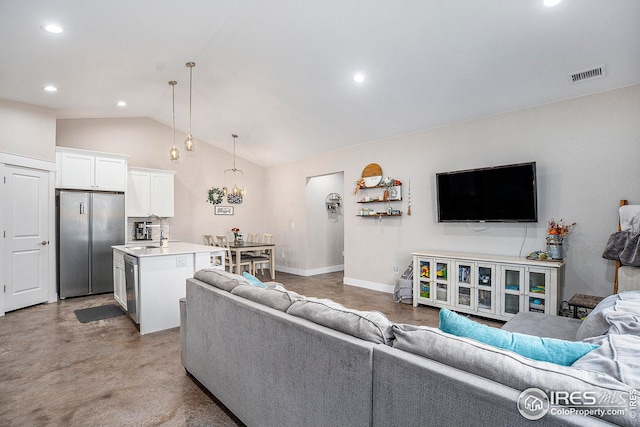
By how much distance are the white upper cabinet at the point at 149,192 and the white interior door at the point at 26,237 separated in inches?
52.5

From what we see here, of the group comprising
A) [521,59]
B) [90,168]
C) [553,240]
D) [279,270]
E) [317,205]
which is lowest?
[279,270]

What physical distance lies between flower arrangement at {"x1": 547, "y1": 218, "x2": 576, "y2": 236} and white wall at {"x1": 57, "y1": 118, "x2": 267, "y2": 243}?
5937 millimetres

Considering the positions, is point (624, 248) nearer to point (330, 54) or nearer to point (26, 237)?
point (330, 54)

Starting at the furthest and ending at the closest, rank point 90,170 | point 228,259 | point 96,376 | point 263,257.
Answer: point 263,257
point 228,259
point 90,170
point 96,376

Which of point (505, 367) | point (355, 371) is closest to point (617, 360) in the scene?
point (505, 367)

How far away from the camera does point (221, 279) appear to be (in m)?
2.27

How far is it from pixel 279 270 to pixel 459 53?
5.96 metres

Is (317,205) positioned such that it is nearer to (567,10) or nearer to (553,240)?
(553,240)

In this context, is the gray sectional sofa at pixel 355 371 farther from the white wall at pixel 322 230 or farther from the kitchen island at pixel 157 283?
the white wall at pixel 322 230

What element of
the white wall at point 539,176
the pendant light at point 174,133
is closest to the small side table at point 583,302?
the white wall at point 539,176

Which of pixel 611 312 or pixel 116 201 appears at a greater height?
pixel 116 201

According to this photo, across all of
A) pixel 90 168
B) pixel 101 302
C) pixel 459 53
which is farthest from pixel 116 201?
pixel 459 53

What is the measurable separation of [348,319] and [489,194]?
3.48 metres

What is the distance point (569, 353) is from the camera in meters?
1.11
